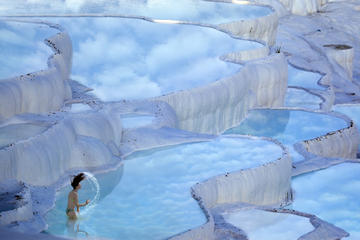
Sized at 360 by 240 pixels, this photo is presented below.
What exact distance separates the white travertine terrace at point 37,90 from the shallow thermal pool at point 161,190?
1.38 metres

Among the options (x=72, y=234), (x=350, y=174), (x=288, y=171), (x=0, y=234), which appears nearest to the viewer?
(x=0, y=234)

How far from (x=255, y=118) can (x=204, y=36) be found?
2.08 m

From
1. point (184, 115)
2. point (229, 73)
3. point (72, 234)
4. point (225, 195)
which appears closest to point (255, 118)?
point (229, 73)

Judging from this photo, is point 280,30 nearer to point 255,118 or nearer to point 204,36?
point 204,36

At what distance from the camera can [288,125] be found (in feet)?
40.0

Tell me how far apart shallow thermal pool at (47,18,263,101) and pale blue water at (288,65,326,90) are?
1576 mm

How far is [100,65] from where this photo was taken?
457 inches

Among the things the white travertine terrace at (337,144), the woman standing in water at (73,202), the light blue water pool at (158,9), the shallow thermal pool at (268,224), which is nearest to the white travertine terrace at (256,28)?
the light blue water pool at (158,9)

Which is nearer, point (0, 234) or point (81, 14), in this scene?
point (0, 234)

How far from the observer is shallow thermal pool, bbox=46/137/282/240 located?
6922 mm

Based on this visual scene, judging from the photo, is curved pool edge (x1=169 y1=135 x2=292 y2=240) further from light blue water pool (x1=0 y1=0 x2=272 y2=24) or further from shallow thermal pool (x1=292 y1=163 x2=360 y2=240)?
light blue water pool (x1=0 y1=0 x2=272 y2=24)

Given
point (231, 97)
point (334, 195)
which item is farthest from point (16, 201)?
point (231, 97)

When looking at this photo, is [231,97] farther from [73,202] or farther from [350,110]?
[73,202]

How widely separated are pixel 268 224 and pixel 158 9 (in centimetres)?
904
